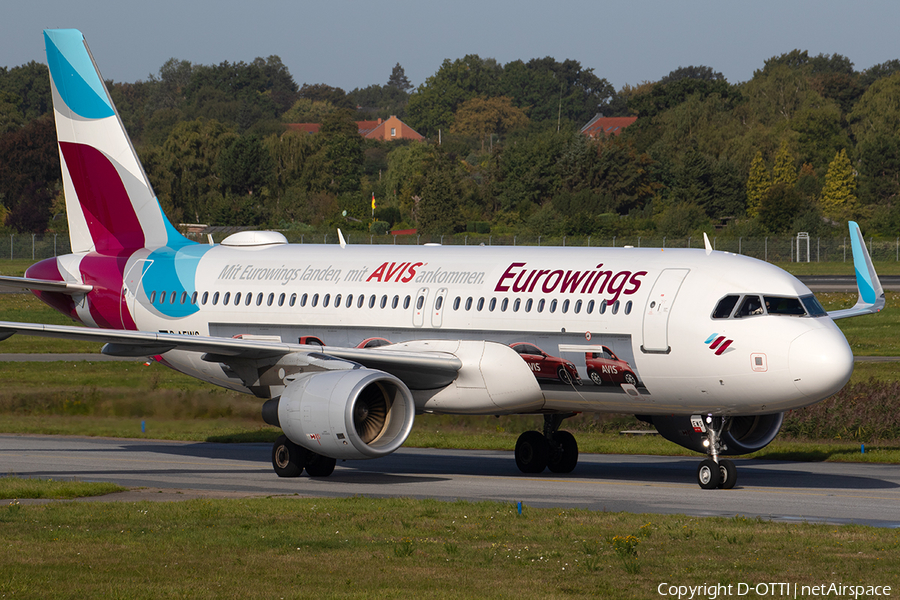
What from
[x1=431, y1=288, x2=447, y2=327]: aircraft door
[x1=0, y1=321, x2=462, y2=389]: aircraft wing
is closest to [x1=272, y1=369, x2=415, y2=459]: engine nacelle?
[x1=0, y1=321, x2=462, y2=389]: aircraft wing

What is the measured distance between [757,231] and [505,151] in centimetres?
3884

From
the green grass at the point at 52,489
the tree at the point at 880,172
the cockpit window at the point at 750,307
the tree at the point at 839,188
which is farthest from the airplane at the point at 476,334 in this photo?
the tree at the point at 880,172

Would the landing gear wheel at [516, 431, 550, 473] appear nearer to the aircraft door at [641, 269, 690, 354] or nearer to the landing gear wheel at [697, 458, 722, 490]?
the landing gear wheel at [697, 458, 722, 490]

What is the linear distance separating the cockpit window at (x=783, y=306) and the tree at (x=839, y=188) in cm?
10217

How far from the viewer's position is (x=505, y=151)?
13550cm

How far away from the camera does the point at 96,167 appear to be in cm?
3044

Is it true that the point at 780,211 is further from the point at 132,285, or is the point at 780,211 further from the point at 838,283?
the point at 132,285

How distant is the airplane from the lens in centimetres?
2123

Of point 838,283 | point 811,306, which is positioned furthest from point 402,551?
point 838,283

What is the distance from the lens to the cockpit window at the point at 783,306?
21078 millimetres

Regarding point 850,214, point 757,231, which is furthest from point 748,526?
point 850,214

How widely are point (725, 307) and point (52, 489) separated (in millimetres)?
12031

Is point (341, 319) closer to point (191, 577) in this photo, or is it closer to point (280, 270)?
point (280, 270)

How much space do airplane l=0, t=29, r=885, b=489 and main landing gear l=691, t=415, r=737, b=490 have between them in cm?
4
